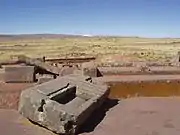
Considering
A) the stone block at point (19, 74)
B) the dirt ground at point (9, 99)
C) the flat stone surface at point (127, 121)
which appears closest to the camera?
the flat stone surface at point (127, 121)

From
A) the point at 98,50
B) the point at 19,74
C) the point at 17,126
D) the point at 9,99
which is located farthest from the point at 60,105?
the point at 98,50

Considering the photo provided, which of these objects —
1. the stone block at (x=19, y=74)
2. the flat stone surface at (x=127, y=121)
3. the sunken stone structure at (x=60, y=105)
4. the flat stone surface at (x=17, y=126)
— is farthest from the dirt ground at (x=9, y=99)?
the stone block at (x=19, y=74)

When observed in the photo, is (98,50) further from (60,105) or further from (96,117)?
(60,105)

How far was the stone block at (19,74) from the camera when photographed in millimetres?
8859

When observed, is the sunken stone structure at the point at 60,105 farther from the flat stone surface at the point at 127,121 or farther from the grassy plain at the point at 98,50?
the grassy plain at the point at 98,50

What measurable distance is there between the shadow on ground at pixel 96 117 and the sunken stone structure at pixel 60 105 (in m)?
0.10

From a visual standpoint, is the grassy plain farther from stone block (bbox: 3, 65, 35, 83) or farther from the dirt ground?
the dirt ground

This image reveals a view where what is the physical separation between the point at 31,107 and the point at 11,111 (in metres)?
1.04

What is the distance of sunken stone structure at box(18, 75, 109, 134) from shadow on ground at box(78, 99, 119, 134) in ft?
0.32

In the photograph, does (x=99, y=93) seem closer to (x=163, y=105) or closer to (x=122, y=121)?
(x=122, y=121)

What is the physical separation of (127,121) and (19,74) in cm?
440

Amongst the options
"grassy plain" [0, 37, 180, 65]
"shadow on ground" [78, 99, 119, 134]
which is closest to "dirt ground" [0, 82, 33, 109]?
"shadow on ground" [78, 99, 119, 134]

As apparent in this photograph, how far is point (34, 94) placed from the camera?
498 centimetres

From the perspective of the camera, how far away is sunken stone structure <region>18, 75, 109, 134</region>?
4534 mm
